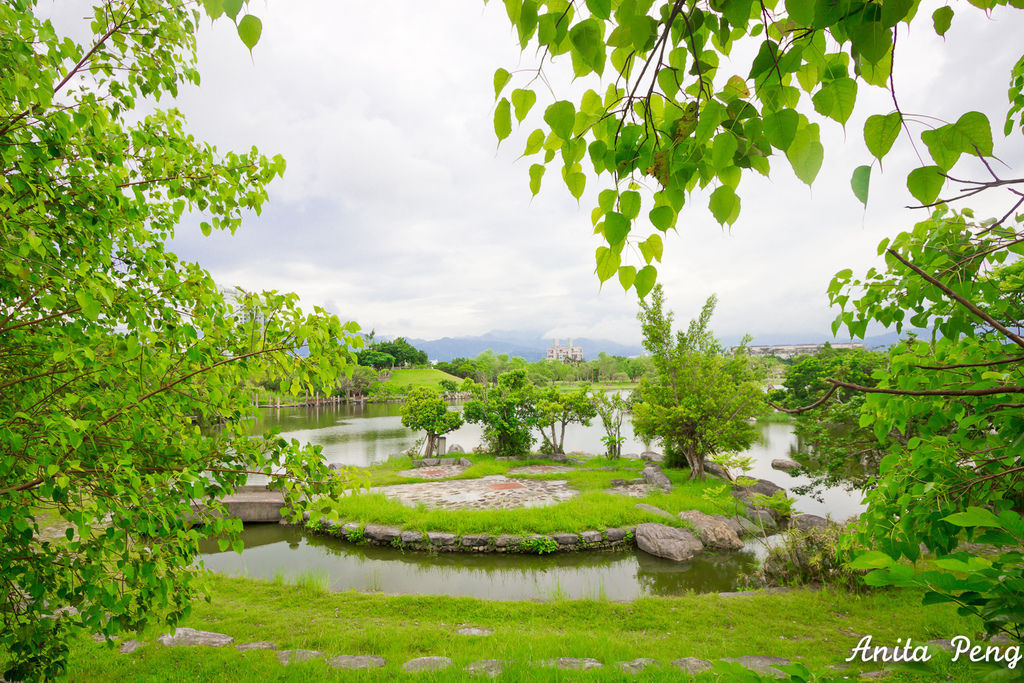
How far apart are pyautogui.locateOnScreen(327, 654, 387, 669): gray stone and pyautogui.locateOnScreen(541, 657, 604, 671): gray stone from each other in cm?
153

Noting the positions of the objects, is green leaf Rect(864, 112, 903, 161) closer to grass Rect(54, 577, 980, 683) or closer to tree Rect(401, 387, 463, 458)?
grass Rect(54, 577, 980, 683)

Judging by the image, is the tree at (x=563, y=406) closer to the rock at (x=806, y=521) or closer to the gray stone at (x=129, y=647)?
the rock at (x=806, y=521)

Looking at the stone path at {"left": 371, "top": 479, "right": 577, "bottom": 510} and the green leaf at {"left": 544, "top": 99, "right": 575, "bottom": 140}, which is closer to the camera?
the green leaf at {"left": 544, "top": 99, "right": 575, "bottom": 140}

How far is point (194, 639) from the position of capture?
15.0 ft

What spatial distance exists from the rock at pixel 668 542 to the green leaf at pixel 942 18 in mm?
8829

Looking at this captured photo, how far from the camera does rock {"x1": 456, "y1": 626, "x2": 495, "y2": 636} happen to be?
4.88 m

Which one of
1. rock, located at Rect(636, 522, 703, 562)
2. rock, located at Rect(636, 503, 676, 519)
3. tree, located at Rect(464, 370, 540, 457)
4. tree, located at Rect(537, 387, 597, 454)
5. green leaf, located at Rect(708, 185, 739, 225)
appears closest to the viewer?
green leaf, located at Rect(708, 185, 739, 225)

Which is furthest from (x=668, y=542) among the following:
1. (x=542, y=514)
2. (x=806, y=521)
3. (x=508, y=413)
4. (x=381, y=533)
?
(x=508, y=413)

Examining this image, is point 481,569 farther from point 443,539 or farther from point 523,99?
point 523,99

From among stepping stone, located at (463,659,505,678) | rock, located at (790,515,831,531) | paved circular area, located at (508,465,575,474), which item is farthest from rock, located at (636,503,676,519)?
stepping stone, located at (463,659,505,678)

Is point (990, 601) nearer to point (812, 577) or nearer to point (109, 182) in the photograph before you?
point (109, 182)

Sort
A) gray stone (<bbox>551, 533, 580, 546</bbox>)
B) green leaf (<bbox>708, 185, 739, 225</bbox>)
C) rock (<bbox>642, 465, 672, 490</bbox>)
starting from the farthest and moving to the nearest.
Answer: rock (<bbox>642, 465, 672, 490</bbox>) → gray stone (<bbox>551, 533, 580, 546</bbox>) → green leaf (<bbox>708, 185, 739, 225</bbox>)

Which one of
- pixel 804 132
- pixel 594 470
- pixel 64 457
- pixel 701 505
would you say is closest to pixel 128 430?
pixel 64 457

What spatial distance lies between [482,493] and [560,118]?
1217cm
